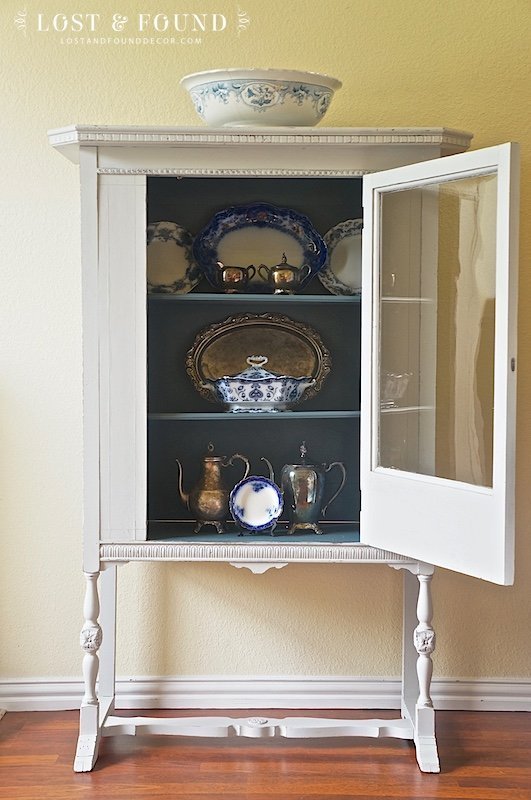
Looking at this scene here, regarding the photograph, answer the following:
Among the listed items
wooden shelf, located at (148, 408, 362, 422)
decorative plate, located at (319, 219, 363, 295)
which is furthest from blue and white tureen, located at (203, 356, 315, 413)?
decorative plate, located at (319, 219, 363, 295)

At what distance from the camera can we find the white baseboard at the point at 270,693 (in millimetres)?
2947

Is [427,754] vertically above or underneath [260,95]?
underneath

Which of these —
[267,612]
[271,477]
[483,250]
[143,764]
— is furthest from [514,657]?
[483,250]

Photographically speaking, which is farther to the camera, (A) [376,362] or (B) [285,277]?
(B) [285,277]

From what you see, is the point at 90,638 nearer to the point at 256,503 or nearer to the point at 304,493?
the point at 256,503

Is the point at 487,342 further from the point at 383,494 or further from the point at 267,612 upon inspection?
the point at 267,612

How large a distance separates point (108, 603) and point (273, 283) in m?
1.04

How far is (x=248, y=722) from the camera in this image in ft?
8.54

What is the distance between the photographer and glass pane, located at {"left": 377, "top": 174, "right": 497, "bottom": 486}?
2270 mm

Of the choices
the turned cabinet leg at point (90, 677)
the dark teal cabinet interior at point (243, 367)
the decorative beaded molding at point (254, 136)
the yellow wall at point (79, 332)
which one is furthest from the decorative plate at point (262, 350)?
the turned cabinet leg at point (90, 677)

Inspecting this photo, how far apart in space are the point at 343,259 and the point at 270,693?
53.4 inches

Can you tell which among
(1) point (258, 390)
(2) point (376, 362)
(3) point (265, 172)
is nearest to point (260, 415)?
(1) point (258, 390)

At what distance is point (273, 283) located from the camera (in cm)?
266

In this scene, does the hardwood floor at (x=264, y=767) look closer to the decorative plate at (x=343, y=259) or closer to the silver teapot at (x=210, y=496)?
the silver teapot at (x=210, y=496)
